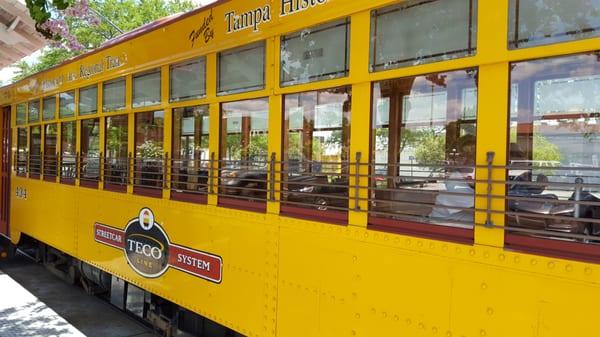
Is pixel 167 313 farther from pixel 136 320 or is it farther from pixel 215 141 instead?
pixel 215 141

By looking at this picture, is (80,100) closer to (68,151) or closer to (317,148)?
(68,151)

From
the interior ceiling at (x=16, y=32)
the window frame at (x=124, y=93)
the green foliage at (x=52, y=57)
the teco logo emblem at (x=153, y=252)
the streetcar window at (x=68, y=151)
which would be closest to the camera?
the teco logo emblem at (x=153, y=252)

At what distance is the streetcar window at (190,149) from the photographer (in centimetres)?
352

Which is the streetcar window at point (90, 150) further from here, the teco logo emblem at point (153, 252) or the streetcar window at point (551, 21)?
the streetcar window at point (551, 21)

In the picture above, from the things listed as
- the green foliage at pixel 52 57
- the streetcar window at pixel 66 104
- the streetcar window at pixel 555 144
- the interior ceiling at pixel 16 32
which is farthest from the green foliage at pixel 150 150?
the green foliage at pixel 52 57

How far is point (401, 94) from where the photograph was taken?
232 cm

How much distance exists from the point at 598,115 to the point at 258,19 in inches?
77.3

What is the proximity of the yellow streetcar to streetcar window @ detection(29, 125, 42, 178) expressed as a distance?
2.36 m

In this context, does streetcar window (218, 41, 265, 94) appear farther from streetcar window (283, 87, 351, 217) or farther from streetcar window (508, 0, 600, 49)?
streetcar window (508, 0, 600, 49)

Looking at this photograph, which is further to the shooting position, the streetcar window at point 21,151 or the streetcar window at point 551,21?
the streetcar window at point 21,151

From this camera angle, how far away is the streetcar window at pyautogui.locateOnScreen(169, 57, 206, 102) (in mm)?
3492

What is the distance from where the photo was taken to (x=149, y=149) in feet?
13.5

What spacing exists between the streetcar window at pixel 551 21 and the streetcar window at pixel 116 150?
340 centimetres

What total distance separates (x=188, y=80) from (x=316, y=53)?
1311 mm
